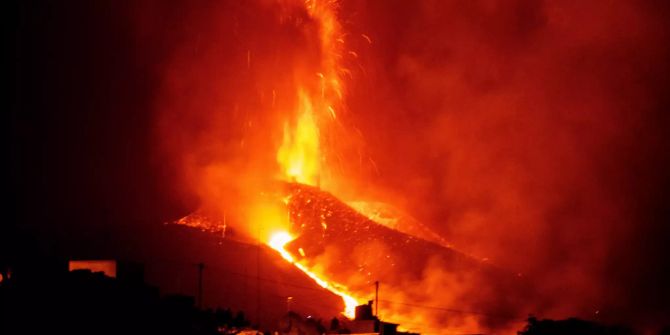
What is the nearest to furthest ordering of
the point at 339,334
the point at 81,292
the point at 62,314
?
1. the point at 62,314
2. the point at 81,292
3. the point at 339,334

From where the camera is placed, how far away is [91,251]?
70.0 m

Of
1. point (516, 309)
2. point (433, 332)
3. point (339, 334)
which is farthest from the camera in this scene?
point (516, 309)

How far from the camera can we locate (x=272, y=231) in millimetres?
76875

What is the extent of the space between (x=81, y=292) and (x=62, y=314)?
3.16 meters

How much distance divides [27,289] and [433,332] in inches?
1089

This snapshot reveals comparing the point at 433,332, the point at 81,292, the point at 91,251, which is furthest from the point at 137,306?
the point at 91,251

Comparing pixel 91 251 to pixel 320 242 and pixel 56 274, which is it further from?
pixel 56 274

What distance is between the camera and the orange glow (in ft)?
205

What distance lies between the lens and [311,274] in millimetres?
68688

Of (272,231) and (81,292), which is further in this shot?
(272,231)

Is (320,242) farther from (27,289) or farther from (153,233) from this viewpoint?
(27,289)

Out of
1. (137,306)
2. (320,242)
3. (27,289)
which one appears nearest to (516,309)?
(320,242)

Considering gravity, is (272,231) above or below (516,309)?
above

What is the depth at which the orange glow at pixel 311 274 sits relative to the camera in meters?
62.6
